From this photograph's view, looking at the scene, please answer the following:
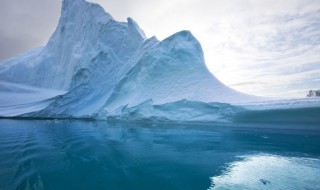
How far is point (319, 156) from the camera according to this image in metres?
6.86

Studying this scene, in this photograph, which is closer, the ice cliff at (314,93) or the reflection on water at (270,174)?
the reflection on water at (270,174)

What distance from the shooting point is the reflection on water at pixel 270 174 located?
447 centimetres

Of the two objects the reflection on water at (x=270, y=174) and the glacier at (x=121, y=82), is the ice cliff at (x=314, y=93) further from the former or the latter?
the reflection on water at (x=270, y=174)

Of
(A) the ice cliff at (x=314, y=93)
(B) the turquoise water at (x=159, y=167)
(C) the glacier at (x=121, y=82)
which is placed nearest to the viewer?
(B) the turquoise water at (x=159, y=167)

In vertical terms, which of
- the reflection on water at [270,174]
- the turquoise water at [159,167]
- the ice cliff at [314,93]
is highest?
the ice cliff at [314,93]

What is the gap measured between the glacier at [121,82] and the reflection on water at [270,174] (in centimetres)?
647

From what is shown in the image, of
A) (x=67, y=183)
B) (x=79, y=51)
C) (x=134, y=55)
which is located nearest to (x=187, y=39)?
(x=134, y=55)

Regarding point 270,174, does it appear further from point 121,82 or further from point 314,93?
point 314,93

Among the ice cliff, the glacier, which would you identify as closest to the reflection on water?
→ the glacier

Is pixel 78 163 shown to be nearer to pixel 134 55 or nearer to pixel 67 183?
pixel 67 183

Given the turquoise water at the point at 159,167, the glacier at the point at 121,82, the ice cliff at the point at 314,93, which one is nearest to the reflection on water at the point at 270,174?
the turquoise water at the point at 159,167

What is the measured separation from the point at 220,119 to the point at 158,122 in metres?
4.87

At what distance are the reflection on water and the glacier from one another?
647 cm

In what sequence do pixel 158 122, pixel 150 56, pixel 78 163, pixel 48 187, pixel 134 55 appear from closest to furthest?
pixel 48 187 < pixel 78 163 < pixel 158 122 < pixel 150 56 < pixel 134 55
